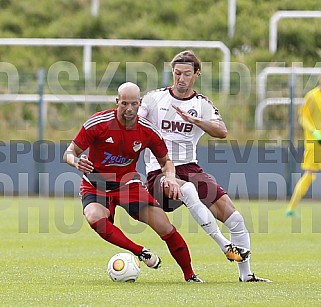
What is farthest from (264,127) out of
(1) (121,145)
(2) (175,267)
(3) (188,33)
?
(1) (121,145)

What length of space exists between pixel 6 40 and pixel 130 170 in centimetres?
1804

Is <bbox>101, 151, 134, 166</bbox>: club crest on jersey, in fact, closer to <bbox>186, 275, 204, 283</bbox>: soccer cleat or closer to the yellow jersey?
<bbox>186, 275, 204, 283</bbox>: soccer cleat

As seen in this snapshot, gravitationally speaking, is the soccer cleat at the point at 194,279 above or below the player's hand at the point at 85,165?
below

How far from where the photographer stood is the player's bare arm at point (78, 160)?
8172 millimetres

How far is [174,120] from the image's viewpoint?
9.16 meters

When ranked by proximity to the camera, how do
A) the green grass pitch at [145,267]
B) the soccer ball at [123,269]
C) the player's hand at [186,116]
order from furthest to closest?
the soccer ball at [123,269] → the player's hand at [186,116] → the green grass pitch at [145,267]

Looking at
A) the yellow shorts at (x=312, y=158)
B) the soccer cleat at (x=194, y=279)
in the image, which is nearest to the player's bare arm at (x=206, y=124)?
the soccer cleat at (x=194, y=279)

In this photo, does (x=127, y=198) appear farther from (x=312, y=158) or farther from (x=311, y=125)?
(x=312, y=158)

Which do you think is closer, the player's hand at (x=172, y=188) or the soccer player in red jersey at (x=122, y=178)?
the player's hand at (x=172, y=188)

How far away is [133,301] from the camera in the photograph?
733 cm

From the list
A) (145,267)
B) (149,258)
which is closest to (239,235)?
(149,258)

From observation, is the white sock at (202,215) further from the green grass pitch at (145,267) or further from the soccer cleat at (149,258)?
the soccer cleat at (149,258)

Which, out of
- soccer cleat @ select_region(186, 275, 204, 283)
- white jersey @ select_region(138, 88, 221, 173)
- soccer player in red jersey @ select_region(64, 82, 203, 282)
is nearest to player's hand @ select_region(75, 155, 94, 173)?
soccer player in red jersey @ select_region(64, 82, 203, 282)

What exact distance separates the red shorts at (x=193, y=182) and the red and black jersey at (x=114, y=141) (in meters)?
0.40
